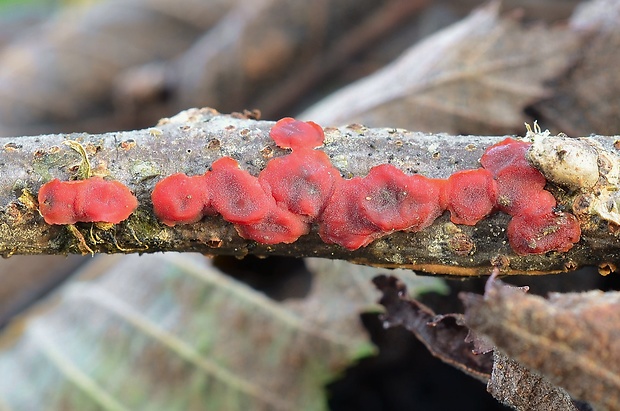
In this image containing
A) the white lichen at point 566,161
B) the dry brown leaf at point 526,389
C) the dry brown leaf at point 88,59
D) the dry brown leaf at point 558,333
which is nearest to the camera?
the dry brown leaf at point 558,333

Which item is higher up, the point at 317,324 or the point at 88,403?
the point at 317,324

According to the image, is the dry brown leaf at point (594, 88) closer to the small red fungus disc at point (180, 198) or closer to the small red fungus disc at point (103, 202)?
the small red fungus disc at point (180, 198)

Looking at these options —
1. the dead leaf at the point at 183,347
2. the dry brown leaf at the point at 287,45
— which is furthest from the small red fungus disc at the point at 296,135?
the dry brown leaf at the point at 287,45

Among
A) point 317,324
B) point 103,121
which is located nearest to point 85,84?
point 103,121

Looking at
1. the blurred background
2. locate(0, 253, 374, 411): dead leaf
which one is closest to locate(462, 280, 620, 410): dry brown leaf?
the blurred background

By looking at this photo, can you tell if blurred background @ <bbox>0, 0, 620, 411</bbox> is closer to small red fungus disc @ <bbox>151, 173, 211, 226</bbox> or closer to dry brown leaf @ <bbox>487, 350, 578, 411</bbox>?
dry brown leaf @ <bbox>487, 350, 578, 411</bbox>

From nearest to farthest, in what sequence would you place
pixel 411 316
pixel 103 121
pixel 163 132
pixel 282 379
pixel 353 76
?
pixel 163 132
pixel 411 316
pixel 282 379
pixel 353 76
pixel 103 121

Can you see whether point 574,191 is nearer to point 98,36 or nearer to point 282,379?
point 282,379
